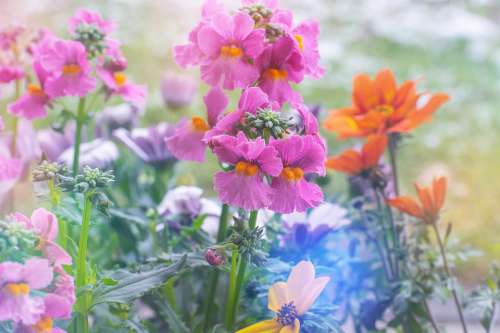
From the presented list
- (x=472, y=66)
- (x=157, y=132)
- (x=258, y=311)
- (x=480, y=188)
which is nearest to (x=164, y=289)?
(x=258, y=311)

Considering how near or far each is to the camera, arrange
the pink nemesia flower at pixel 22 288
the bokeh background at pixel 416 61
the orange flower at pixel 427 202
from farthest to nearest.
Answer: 1. the bokeh background at pixel 416 61
2. the orange flower at pixel 427 202
3. the pink nemesia flower at pixel 22 288

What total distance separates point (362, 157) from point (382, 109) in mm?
47

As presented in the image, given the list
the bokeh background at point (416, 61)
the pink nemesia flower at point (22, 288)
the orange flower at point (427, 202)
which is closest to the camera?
the pink nemesia flower at point (22, 288)

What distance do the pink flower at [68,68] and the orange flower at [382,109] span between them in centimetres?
22

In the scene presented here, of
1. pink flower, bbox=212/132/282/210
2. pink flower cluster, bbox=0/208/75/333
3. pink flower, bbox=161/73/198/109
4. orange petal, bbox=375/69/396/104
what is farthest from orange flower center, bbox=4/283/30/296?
pink flower, bbox=161/73/198/109

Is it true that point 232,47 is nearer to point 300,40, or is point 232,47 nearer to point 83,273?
point 300,40

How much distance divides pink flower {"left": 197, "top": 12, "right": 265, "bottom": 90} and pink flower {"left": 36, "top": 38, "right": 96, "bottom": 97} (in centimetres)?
11

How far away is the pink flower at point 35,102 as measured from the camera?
60cm

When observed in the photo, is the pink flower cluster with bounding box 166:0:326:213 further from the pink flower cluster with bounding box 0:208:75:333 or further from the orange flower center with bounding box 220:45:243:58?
the pink flower cluster with bounding box 0:208:75:333

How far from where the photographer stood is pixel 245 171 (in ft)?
1.52

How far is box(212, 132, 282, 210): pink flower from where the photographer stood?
0.45 metres

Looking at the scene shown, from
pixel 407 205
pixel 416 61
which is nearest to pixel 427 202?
pixel 407 205

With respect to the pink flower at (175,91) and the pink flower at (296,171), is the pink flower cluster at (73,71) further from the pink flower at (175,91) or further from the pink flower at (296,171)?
the pink flower at (175,91)

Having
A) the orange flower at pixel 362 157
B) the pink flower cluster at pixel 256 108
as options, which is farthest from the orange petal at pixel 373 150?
the pink flower cluster at pixel 256 108
